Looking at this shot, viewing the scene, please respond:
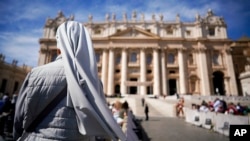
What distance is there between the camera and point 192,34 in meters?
33.9

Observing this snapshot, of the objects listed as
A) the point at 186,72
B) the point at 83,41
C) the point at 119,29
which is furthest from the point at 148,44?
the point at 83,41

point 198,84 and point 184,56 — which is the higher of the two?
point 184,56

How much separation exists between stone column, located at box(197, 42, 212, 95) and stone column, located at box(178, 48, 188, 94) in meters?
3.01

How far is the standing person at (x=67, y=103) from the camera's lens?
1.31 metres

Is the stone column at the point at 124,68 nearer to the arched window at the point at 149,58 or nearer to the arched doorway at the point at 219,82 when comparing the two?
the arched window at the point at 149,58

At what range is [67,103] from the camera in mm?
1350

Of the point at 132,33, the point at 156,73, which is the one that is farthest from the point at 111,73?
the point at 132,33

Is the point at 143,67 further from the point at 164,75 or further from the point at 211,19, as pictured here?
the point at 211,19

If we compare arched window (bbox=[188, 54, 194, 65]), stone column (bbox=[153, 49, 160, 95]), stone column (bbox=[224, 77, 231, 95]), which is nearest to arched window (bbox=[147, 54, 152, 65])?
stone column (bbox=[153, 49, 160, 95])

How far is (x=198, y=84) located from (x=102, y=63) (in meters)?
20.1

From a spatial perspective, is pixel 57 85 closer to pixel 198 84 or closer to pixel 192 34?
pixel 198 84

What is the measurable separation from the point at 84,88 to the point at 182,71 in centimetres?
3176

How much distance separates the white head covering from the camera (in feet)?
4.25

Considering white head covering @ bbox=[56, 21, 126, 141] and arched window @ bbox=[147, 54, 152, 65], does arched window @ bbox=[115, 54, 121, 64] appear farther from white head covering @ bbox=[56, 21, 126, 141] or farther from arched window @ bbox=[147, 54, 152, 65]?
white head covering @ bbox=[56, 21, 126, 141]
